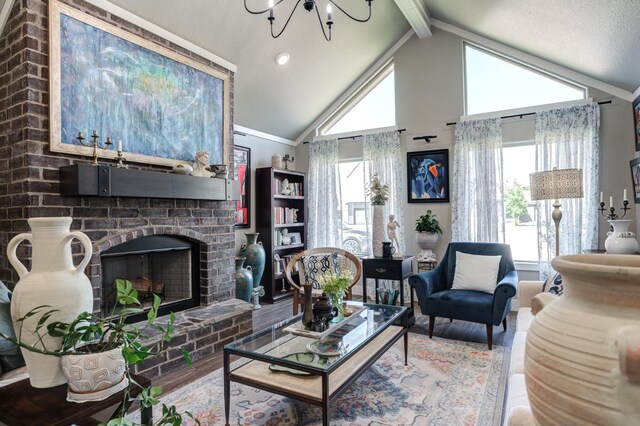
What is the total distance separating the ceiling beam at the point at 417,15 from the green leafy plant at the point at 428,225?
237cm

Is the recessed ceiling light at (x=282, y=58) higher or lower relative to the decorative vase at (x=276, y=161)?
higher

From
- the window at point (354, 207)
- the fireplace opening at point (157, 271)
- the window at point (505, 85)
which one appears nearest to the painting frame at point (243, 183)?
the fireplace opening at point (157, 271)

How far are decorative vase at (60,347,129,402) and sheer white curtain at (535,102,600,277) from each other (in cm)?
441

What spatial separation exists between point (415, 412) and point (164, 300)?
8.16ft

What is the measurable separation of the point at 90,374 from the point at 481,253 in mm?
3597

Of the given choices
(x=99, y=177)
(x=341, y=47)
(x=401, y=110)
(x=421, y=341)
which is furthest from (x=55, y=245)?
(x=401, y=110)

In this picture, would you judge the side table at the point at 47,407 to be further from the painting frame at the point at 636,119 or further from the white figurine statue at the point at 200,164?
the painting frame at the point at 636,119

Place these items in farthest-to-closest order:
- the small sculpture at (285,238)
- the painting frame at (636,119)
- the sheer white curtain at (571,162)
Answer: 1. the small sculpture at (285,238)
2. the sheer white curtain at (571,162)
3. the painting frame at (636,119)

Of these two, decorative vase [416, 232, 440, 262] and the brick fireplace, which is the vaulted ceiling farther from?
decorative vase [416, 232, 440, 262]

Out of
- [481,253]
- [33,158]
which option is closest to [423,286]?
[481,253]

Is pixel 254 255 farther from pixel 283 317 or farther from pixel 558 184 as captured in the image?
pixel 558 184

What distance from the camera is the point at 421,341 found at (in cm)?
339

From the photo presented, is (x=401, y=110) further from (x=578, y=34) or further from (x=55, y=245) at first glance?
(x=55, y=245)

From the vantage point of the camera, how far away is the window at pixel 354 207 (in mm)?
5461
